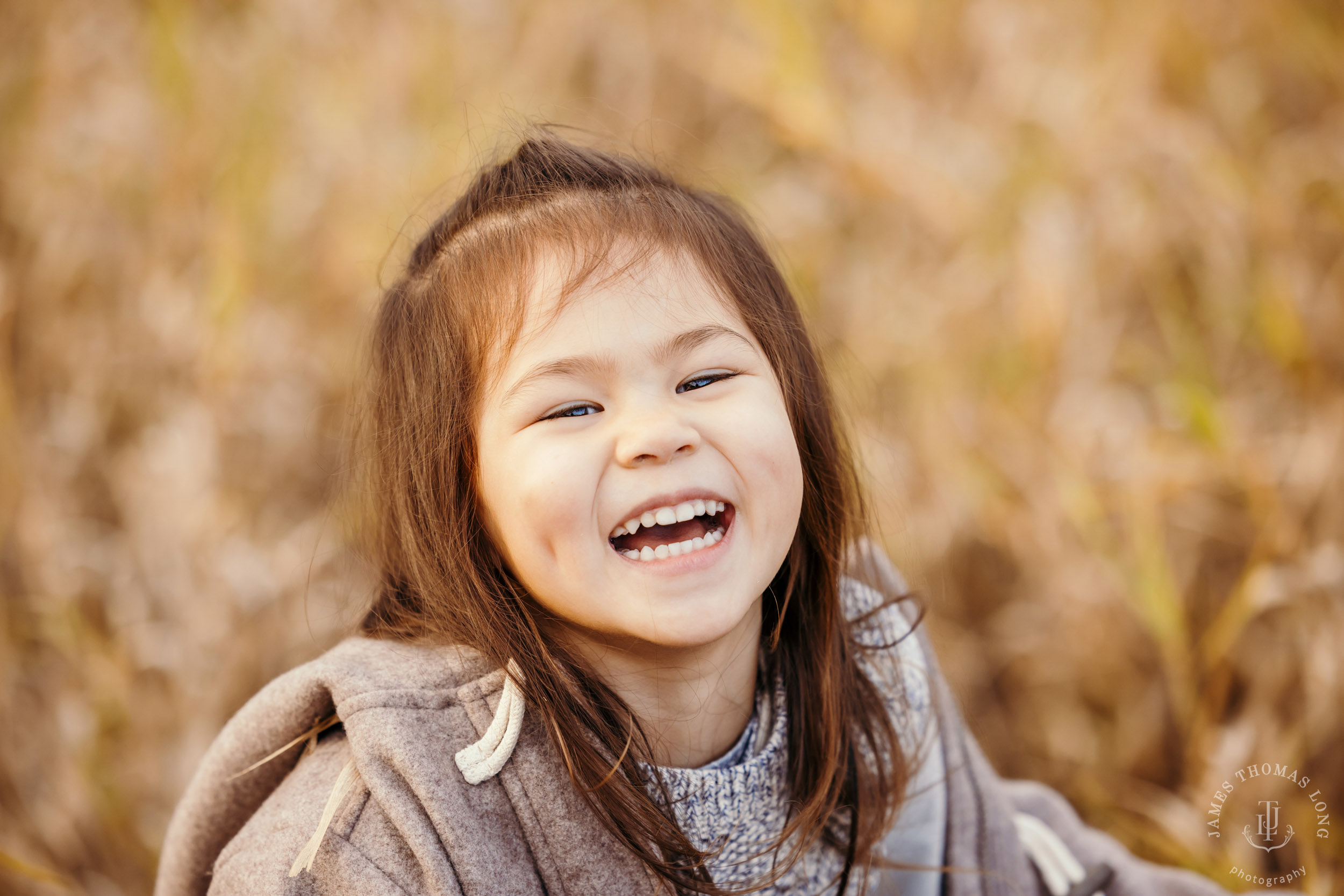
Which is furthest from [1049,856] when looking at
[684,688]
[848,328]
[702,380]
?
[848,328]

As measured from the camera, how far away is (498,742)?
3.06ft

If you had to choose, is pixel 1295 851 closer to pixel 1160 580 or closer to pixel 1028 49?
pixel 1160 580

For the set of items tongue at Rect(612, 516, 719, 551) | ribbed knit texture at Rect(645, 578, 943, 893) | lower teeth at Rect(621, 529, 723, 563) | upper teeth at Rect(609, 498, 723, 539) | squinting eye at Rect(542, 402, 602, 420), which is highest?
squinting eye at Rect(542, 402, 602, 420)

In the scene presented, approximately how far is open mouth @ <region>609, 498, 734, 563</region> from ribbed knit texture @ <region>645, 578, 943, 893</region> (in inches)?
9.7

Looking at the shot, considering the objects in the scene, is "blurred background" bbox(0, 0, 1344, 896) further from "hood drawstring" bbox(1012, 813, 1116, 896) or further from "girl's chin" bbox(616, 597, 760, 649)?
"girl's chin" bbox(616, 597, 760, 649)

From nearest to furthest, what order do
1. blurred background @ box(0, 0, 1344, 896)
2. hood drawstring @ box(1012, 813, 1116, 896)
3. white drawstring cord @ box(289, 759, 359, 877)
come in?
white drawstring cord @ box(289, 759, 359, 877)
hood drawstring @ box(1012, 813, 1116, 896)
blurred background @ box(0, 0, 1344, 896)

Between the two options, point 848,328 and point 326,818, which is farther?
point 848,328

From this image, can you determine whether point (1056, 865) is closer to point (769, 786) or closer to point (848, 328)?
point (769, 786)

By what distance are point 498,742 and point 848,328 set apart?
5.39 feet

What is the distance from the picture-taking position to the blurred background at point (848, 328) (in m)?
1.74

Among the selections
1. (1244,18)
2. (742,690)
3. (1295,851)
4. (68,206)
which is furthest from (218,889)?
(1244,18)

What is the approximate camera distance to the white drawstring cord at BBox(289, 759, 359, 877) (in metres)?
0.86

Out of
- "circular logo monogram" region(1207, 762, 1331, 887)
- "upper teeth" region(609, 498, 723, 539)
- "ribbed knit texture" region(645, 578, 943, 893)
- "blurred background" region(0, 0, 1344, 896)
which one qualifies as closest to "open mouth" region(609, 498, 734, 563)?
"upper teeth" region(609, 498, 723, 539)

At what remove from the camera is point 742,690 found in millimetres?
1107
